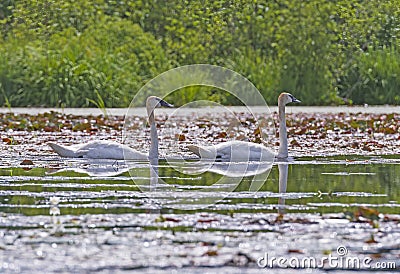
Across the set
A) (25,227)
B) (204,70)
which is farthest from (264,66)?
(25,227)

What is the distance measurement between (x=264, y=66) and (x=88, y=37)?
4630mm

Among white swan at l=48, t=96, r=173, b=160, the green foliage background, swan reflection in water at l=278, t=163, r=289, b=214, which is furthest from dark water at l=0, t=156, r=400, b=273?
the green foliage background

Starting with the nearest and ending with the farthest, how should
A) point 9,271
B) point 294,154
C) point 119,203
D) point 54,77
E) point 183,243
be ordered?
point 9,271
point 183,243
point 119,203
point 294,154
point 54,77

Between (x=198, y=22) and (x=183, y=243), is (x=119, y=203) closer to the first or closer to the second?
(x=183, y=243)

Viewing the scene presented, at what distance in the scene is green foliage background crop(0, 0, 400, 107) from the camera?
24.6 m

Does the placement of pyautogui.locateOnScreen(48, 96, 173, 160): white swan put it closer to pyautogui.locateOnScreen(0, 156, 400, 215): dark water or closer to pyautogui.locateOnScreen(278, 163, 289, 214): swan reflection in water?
pyautogui.locateOnScreen(0, 156, 400, 215): dark water

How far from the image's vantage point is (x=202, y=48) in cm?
2720

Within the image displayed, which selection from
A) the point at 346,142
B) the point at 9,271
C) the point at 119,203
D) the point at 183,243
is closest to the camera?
the point at 9,271

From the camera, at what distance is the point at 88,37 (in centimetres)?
2741

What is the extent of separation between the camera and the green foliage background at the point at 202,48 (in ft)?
80.6

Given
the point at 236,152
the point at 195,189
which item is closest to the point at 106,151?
the point at 236,152

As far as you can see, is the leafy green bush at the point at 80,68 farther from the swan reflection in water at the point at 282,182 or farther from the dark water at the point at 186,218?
the dark water at the point at 186,218

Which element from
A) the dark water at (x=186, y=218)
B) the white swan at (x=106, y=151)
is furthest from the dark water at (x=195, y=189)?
the white swan at (x=106, y=151)

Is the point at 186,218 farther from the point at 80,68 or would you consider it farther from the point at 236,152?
the point at 80,68
